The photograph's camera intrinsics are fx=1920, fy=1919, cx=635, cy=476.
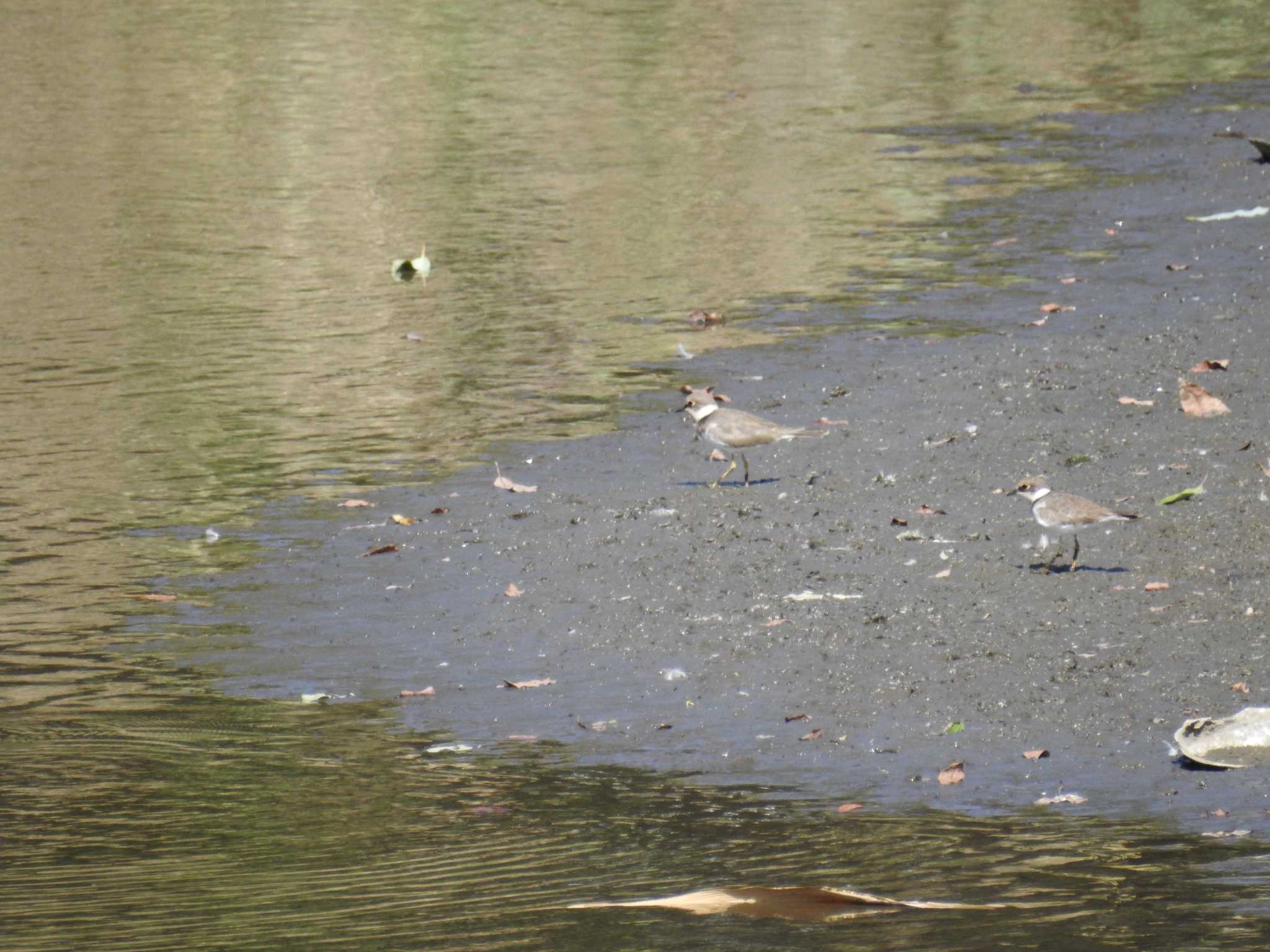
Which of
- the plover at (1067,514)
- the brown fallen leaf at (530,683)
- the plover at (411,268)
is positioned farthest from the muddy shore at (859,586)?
the plover at (411,268)

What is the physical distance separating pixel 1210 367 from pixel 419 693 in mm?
5488

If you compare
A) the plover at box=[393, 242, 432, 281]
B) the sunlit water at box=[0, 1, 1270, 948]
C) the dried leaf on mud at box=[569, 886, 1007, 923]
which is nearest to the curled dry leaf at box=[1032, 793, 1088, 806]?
the sunlit water at box=[0, 1, 1270, 948]

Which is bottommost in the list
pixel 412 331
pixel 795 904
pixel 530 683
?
pixel 412 331

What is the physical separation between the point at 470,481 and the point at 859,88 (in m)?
16.3

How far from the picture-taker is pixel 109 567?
902 centimetres

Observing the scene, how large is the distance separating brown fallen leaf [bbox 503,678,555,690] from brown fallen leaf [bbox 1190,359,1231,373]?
5003 mm

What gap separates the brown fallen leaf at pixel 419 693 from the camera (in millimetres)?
7405

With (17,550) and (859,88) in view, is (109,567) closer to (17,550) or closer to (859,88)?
(17,550)

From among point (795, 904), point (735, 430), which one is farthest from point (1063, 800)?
point (735, 430)

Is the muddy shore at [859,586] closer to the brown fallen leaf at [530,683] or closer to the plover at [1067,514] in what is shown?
the brown fallen leaf at [530,683]

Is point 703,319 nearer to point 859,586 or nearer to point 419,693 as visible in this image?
point 859,586

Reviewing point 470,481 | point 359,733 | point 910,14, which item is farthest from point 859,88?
point 359,733

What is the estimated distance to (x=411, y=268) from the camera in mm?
15414

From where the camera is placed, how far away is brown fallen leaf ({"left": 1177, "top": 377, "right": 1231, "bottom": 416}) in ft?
32.6
